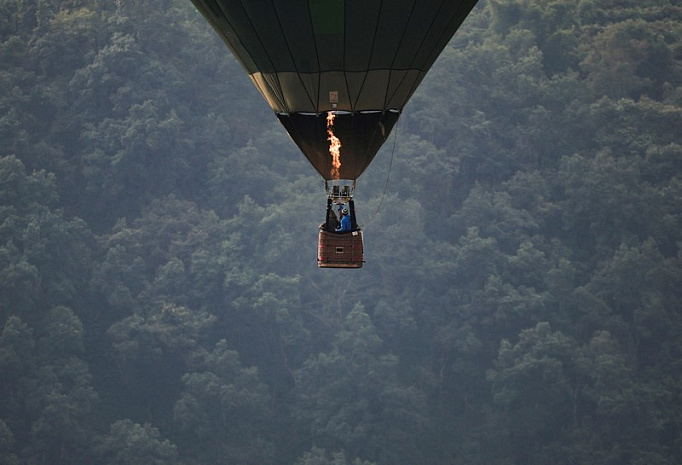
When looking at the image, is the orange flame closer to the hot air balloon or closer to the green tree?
the hot air balloon

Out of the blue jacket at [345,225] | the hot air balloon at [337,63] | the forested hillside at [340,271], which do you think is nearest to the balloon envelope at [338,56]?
the hot air balloon at [337,63]

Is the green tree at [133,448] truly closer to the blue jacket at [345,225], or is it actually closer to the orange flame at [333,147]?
the orange flame at [333,147]

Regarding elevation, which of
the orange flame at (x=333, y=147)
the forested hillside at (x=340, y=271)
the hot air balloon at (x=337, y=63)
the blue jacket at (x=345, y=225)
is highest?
the forested hillside at (x=340, y=271)

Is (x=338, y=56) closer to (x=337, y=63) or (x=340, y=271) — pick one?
(x=337, y=63)

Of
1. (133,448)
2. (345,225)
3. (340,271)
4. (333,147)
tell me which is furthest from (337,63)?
(340,271)

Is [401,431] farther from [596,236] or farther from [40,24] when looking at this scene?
[40,24]
